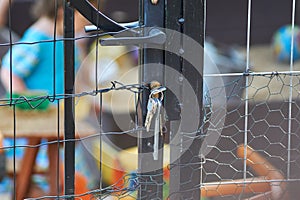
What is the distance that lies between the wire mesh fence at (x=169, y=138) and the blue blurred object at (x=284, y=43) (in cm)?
6

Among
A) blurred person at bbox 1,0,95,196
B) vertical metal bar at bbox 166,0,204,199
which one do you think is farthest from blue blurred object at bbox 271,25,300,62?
vertical metal bar at bbox 166,0,204,199

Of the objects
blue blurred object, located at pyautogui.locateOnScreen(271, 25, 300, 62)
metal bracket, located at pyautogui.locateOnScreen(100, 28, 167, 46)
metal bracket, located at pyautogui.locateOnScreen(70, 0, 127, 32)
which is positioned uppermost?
blue blurred object, located at pyautogui.locateOnScreen(271, 25, 300, 62)

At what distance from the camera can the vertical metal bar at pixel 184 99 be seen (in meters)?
0.90

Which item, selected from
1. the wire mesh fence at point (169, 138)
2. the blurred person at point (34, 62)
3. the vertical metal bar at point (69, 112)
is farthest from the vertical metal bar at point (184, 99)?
the blurred person at point (34, 62)

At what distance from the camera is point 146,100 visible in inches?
36.0

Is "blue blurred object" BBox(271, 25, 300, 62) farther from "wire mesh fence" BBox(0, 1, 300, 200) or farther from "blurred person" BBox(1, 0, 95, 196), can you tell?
"blurred person" BBox(1, 0, 95, 196)

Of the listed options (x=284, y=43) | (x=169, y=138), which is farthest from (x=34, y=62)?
(x=169, y=138)

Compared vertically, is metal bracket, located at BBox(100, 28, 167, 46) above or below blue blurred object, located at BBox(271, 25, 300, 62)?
below

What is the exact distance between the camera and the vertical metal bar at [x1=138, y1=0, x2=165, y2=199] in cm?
89

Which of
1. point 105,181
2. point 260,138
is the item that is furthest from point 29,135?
point 260,138

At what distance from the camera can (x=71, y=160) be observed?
3.19ft

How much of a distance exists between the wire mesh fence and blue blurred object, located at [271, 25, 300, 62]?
0.18 ft

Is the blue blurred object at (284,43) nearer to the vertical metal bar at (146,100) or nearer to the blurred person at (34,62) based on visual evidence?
the blurred person at (34,62)

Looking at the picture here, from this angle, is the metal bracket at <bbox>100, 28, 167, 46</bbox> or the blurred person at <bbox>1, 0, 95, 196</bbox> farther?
the blurred person at <bbox>1, 0, 95, 196</bbox>
